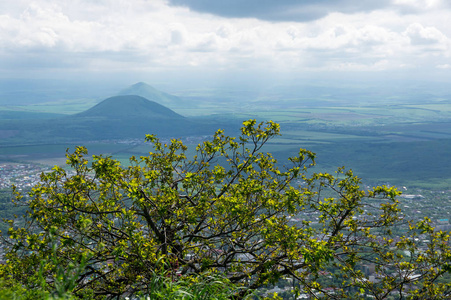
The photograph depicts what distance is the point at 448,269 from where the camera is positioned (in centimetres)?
643

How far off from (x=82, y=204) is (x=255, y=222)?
3.42 m

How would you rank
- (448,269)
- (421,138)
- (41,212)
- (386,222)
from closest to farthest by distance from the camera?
(448,269) < (41,212) < (386,222) < (421,138)

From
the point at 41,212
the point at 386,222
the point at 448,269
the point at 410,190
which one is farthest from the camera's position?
the point at 410,190

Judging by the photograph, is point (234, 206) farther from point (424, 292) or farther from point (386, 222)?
point (424, 292)

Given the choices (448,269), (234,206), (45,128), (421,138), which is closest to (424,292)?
(448,269)

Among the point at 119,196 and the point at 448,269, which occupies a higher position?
the point at 119,196

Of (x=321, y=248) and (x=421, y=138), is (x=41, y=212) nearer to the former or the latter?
(x=321, y=248)

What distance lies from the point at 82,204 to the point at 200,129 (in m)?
186

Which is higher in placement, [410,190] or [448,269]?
[448,269]

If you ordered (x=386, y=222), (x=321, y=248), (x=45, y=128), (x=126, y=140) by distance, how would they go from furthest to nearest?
(x=45, y=128), (x=126, y=140), (x=386, y=222), (x=321, y=248)

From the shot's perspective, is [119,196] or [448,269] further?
Result: [119,196]

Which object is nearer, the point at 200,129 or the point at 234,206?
the point at 234,206

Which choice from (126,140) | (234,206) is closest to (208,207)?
(234,206)

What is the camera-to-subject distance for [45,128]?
188m
